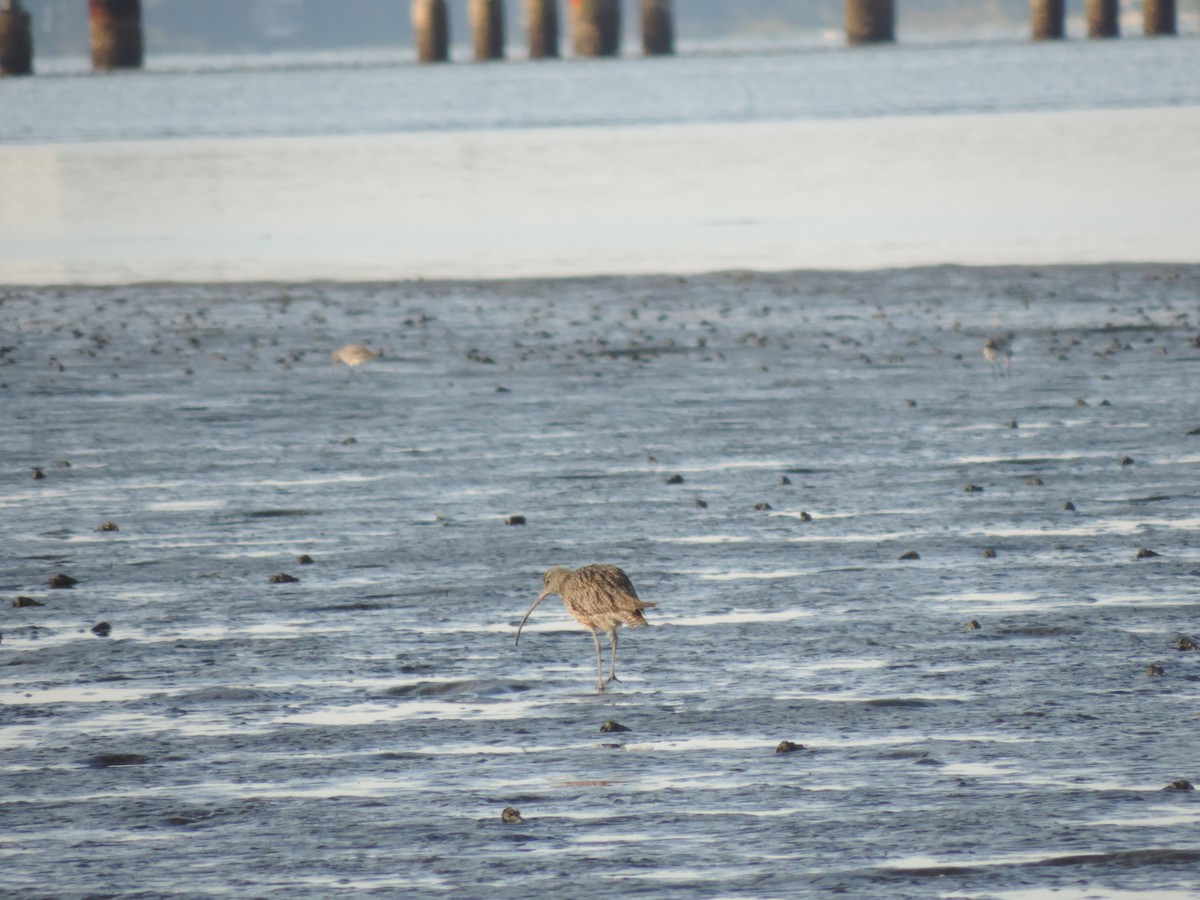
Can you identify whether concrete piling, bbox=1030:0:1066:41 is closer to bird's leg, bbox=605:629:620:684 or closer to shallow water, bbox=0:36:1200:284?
shallow water, bbox=0:36:1200:284

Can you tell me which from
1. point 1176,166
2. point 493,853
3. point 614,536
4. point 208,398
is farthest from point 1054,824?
point 1176,166

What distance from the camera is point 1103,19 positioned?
160625 millimetres

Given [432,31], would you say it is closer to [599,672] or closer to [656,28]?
[656,28]

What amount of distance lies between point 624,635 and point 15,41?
147 m

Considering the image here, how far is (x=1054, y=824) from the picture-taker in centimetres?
742

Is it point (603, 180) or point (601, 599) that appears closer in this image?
point (601, 599)

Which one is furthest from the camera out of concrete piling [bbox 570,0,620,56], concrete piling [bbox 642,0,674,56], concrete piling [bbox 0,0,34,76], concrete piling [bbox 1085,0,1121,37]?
concrete piling [bbox 642,0,674,56]

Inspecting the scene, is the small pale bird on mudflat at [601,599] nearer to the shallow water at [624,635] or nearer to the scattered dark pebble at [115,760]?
the shallow water at [624,635]

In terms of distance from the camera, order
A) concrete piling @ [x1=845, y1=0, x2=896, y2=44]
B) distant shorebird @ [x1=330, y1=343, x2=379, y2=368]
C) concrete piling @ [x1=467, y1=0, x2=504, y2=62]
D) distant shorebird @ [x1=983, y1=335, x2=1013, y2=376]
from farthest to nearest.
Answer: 1. concrete piling @ [x1=845, y1=0, x2=896, y2=44]
2. concrete piling @ [x1=467, y1=0, x2=504, y2=62]
3. distant shorebird @ [x1=330, y1=343, x2=379, y2=368]
4. distant shorebird @ [x1=983, y1=335, x2=1013, y2=376]

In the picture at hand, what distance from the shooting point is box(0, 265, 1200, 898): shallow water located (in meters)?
7.38

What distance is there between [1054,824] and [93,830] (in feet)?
9.93

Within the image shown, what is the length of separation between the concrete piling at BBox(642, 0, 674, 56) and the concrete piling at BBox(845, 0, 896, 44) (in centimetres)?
1288

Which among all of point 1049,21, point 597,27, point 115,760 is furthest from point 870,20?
point 115,760

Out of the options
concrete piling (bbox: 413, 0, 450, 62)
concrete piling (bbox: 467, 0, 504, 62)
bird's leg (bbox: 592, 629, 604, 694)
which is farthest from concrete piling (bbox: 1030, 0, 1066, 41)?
bird's leg (bbox: 592, 629, 604, 694)
